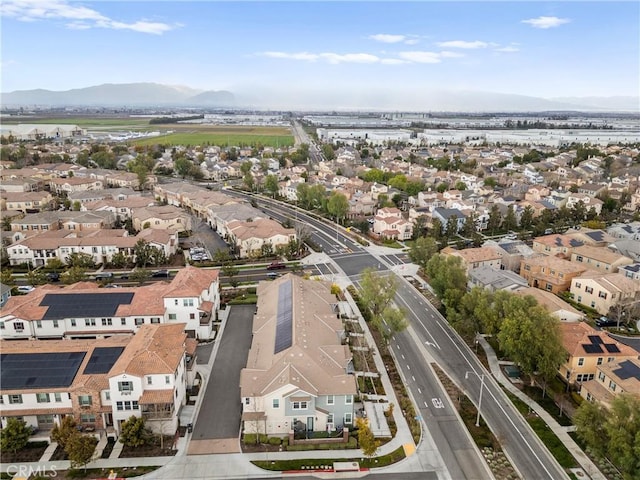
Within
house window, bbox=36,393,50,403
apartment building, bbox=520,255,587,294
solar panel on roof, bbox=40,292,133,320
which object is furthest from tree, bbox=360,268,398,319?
house window, bbox=36,393,50,403

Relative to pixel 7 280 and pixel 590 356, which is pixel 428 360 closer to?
pixel 590 356

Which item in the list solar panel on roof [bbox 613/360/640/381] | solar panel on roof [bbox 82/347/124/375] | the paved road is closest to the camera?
the paved road

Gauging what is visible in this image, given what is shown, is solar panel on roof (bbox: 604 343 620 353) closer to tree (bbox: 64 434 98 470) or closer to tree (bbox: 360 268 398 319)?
tree (bbox: 360 268 398 319)

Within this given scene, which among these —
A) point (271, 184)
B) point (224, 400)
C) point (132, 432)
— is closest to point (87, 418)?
point (132, 432)

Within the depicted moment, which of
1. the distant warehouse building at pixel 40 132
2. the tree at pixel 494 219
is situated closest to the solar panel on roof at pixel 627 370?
the tree at pixel 494 219

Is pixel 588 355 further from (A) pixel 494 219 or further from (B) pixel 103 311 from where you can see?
(A) pixel 494 219

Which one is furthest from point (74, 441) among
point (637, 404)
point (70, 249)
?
point (70, 249)

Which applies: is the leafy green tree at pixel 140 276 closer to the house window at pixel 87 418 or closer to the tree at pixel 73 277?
the tree at pixel 73 277
